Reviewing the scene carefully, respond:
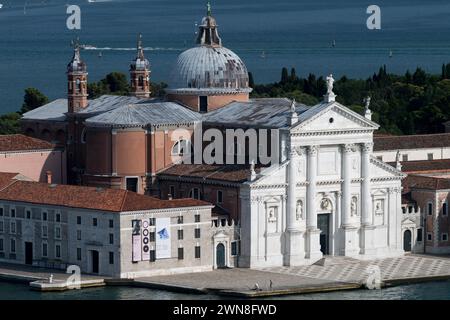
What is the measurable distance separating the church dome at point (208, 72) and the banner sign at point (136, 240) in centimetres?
790

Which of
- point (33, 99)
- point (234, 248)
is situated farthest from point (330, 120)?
point (33, 99)

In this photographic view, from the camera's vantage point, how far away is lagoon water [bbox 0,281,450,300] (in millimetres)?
47969

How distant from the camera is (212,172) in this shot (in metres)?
54.0

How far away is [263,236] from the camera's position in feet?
172

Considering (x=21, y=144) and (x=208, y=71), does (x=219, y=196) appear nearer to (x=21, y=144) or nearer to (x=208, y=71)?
(x=208, y=71)

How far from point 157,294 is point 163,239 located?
7.62 feet

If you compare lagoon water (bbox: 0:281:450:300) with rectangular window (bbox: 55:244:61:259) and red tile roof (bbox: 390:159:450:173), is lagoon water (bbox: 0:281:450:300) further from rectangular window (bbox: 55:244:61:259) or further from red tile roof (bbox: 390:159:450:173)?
red tile roof (bbox: 390:159:450:173)

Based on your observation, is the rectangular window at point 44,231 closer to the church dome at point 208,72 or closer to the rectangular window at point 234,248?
the rectangular window at point 234,248

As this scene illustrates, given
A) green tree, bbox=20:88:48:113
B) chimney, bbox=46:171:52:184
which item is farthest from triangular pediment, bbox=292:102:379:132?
green tree, bbox=20:88:48:113

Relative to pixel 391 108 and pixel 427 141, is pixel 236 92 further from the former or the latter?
pixel 391 108

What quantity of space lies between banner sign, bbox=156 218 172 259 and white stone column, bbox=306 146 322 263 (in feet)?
13.7

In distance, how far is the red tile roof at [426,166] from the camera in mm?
58500

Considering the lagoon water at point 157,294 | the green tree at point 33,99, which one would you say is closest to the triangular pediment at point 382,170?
the lagoon water at point 157,294

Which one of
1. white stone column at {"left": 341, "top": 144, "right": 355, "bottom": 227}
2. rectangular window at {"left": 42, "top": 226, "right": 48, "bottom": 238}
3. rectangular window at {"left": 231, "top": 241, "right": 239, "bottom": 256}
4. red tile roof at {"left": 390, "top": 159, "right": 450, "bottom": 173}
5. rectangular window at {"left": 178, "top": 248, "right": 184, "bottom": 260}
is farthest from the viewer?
red tile roof at {"left": 390, "top": 159, "right": 450, "bottom": 173}
